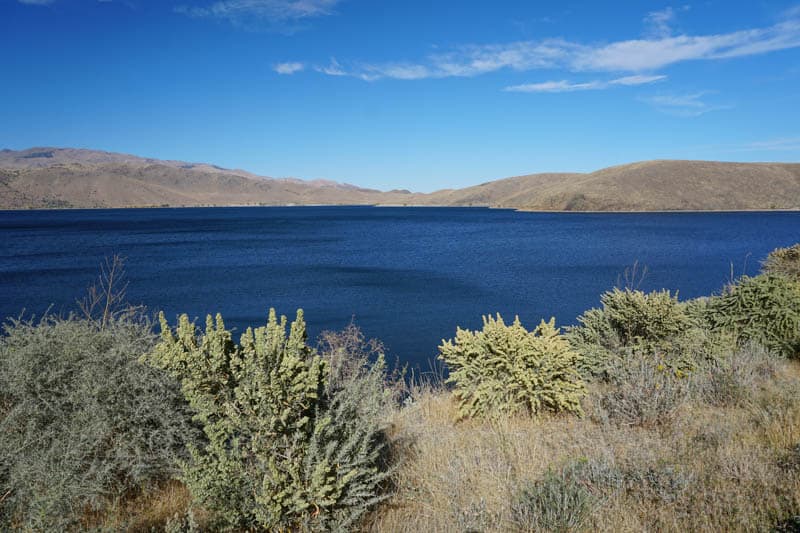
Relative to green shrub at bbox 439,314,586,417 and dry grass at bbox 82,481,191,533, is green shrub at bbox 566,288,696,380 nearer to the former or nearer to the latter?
green shrub at bbox 439,314,586,417

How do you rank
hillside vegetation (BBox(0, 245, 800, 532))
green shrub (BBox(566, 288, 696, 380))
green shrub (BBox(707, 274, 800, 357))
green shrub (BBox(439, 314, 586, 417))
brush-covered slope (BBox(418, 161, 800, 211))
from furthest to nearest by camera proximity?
brush-covered slope (BBox(418, 161, 800, 211)), green shrub (BBox(707, 274, 800, 357)), green shrub (BBox(566, 288, 696, 380)), green shrub (BBox(439, 314, 586, 417)), hillside vegetation (BBox(0, 245, 800, 532))

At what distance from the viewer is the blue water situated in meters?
24.4

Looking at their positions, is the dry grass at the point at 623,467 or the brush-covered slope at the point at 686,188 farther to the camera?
the brush-covered slope at the point at 686,188

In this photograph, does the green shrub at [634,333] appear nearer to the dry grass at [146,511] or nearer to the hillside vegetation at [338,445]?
the hillside vegetation at [338,445]

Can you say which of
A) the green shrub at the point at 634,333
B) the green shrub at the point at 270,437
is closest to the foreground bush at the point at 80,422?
the green shrub at the point at 270,437

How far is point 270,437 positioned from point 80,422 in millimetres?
2036

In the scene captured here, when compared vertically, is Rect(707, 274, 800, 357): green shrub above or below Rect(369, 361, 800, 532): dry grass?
above

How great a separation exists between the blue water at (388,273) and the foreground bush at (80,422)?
1351 cm

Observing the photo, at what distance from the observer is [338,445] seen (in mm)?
3811

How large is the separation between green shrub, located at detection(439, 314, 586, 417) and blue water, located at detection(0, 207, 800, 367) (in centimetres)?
1086

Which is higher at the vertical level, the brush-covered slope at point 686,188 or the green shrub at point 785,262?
the brush-covered slope at point 686,188

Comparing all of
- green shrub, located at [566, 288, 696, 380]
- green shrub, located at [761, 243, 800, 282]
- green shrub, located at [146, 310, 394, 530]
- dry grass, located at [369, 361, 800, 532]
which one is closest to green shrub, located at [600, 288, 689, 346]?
green shrub, located at [566, 288, 696, 380]

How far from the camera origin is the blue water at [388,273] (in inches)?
961

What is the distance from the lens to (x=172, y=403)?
458 centimetres
